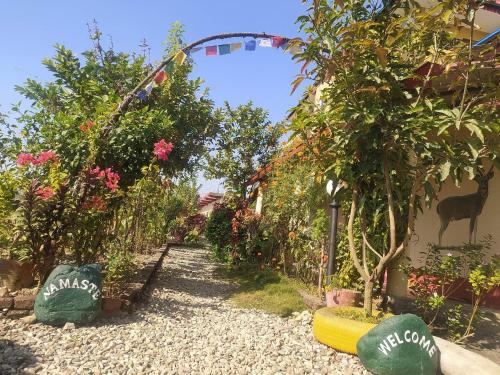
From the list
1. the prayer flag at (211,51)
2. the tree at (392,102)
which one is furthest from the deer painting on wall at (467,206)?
the prayer flag at (211,51)

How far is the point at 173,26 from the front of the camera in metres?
9.70

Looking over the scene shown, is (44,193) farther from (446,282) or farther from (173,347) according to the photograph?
(446,282)

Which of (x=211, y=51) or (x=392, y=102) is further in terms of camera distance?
(x=211, y=51)

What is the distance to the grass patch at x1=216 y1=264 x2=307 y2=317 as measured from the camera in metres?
5.70

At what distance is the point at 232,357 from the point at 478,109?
3213 mm

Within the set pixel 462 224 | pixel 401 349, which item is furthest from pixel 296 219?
pixel 401 349

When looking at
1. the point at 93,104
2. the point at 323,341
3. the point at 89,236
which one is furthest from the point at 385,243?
the point at 93,104

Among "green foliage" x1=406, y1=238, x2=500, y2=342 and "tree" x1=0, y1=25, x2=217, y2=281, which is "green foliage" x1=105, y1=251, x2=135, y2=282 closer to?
"tree" x1=0, y1=25, x2=217, y2=281

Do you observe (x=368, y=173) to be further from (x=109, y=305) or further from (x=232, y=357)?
(x=109, y=305)

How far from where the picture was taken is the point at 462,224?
6.35m

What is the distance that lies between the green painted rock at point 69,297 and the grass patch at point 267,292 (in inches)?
92.2

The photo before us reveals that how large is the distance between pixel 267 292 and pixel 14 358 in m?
4.08

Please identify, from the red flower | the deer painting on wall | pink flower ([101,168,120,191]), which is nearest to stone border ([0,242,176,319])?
the red flower

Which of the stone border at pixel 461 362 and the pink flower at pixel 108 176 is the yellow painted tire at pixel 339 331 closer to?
the stone border at pixel 461 362
